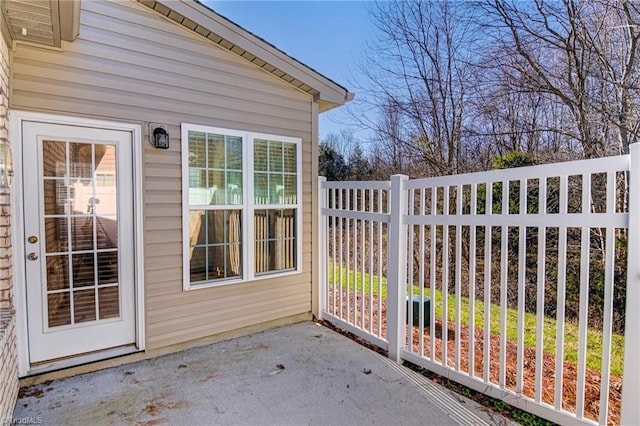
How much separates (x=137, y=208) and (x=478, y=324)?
172 inches

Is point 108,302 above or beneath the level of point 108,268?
beneath

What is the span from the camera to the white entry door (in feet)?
9.58

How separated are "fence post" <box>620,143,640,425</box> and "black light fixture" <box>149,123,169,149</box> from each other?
3.57 m

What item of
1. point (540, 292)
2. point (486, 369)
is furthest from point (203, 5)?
point (486, 369)

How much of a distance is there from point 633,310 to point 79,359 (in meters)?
4.14

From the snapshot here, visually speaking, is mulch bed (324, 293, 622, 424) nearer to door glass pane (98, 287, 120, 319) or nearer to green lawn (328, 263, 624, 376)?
green lawn (328, 263, 624, 376)

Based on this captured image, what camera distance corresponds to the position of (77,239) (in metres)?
3.12

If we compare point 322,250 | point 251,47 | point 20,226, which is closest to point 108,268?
point 20,226

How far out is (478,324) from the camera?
4.63 meters

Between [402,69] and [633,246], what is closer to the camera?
[633,246]

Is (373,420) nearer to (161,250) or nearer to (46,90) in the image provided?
(161,250)

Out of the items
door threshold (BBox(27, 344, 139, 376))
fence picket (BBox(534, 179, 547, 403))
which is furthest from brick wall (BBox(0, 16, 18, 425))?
fence picket (BBox(534, 179, 547, 403))

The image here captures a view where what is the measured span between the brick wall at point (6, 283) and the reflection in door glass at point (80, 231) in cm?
34

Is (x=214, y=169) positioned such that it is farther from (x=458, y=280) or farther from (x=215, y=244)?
(x=458, y=280)
